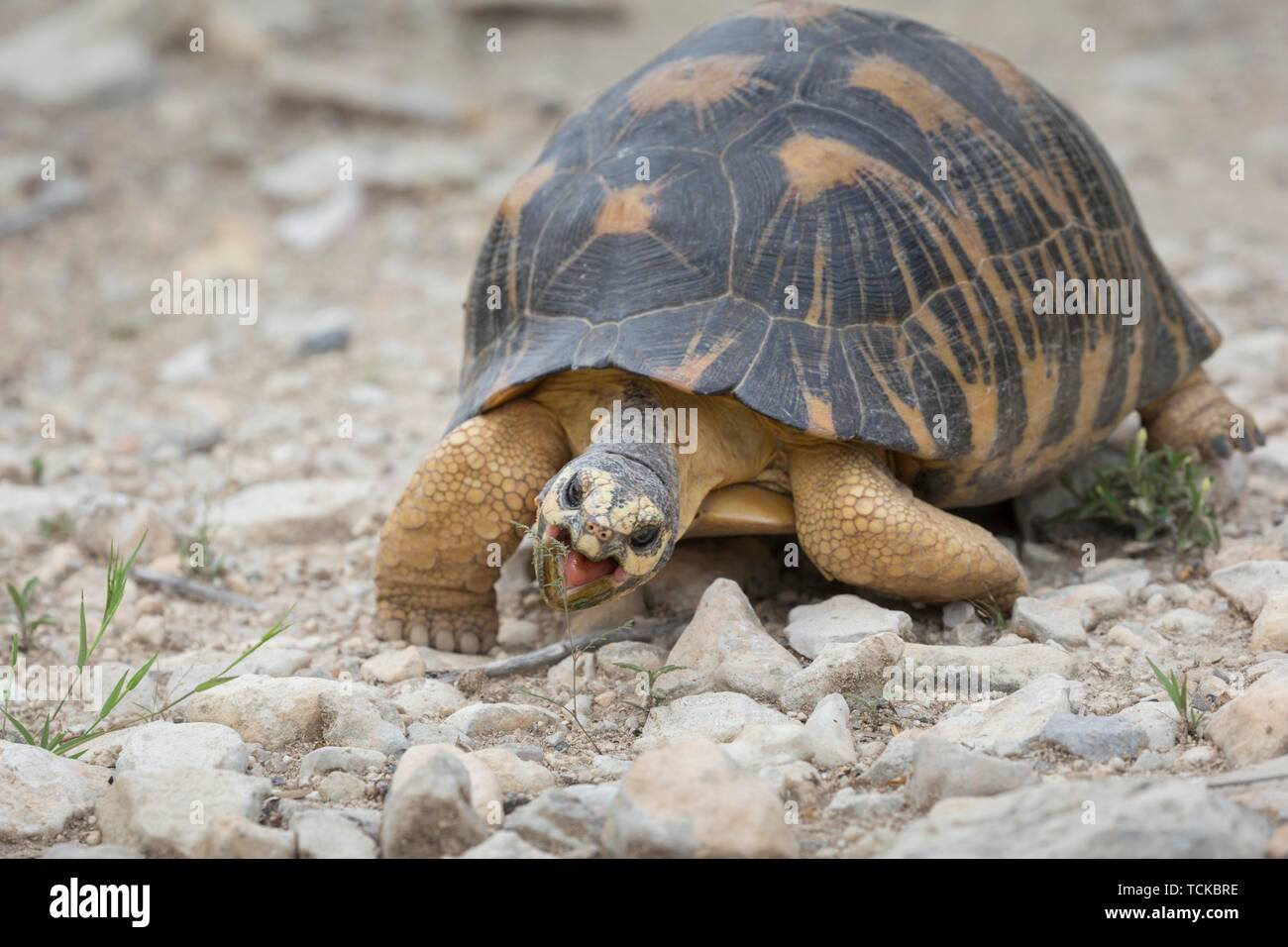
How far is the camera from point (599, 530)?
3.53 metres

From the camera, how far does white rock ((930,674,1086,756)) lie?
325 centimetres

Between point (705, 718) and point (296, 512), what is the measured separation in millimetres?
2428

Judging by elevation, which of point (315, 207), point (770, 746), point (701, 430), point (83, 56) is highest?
point (83, 56)

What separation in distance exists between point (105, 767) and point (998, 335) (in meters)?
2.89

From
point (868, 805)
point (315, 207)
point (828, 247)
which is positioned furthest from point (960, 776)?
point (315, 207)

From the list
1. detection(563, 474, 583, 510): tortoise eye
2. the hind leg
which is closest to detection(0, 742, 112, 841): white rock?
detection(563, 474, 583, 510): tortoise eye

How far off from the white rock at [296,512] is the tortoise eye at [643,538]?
2098 millimetres

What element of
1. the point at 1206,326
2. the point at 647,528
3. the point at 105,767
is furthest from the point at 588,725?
the point at 1206,326

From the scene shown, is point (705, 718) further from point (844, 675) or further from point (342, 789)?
point (342, 789)

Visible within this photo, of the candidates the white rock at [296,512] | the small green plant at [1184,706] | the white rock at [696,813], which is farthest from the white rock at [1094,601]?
the white rock at [296,512]

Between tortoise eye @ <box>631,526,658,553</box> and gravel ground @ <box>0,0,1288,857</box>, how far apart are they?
0.40m

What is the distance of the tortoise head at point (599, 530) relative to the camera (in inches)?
139

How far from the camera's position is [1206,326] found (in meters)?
5.38
